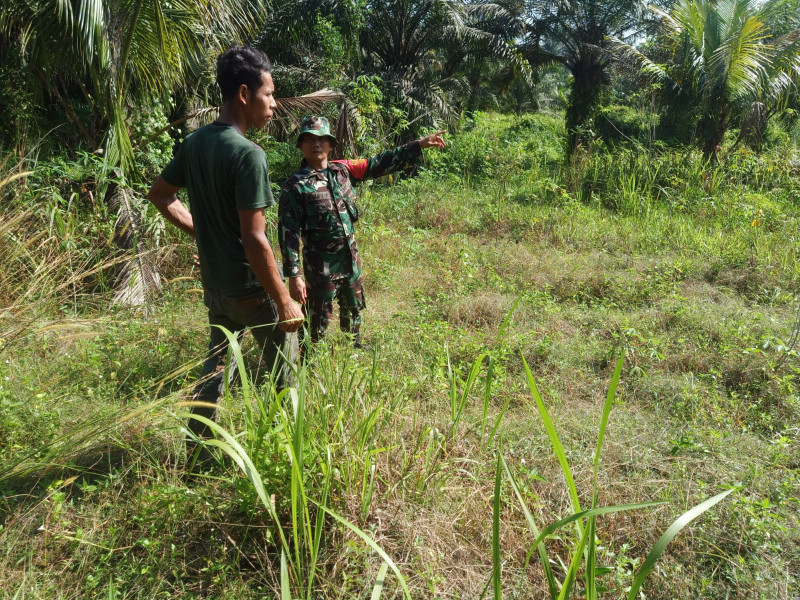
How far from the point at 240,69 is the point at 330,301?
1568mm

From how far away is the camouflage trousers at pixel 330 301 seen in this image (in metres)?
3.33

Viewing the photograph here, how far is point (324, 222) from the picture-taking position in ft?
10.6

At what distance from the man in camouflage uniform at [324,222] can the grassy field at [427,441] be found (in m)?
0.43

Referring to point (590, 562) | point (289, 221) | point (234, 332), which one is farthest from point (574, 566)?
point (289, 221)

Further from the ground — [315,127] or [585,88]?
[585,88]

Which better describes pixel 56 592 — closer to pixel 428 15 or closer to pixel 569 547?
pixel 569 547

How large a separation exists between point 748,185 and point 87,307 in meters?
8.66

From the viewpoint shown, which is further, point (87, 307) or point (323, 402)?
point (87, 307)

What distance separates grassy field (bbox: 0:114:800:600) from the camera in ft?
5.79

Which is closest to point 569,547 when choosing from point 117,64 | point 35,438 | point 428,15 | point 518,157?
point 35,438

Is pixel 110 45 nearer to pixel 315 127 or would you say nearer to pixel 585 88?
pixel 315 127

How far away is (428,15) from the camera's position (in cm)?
1373

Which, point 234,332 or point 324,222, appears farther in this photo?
point 324,222

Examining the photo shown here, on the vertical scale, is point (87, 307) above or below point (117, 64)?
below
